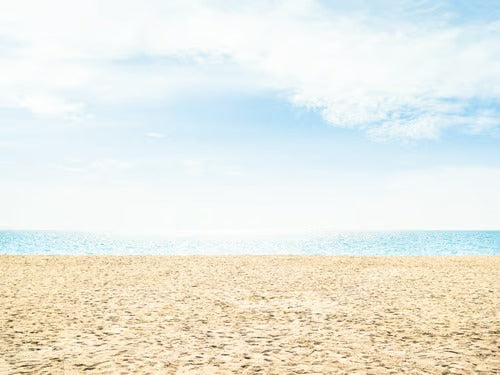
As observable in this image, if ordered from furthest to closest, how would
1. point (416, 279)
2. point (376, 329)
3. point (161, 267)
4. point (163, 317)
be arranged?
1. point (161, 267)
2. point (416, 279)
3. point (163, 317)
4. point (376, 329)

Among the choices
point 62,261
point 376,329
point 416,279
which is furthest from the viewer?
point 62,261

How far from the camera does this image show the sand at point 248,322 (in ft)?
27.4

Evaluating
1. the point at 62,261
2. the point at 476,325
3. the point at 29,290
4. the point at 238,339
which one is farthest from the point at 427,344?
the point at 62,261

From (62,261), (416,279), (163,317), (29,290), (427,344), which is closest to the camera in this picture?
(427,344)

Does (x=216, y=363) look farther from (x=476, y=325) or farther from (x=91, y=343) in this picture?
(x=476, y=325)

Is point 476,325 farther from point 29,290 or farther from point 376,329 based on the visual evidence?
point 29,290

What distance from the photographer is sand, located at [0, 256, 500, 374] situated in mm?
8344

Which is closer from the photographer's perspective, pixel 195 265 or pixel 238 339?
pixel 238 339

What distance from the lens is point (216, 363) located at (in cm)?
834

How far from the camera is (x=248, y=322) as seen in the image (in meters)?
12.1

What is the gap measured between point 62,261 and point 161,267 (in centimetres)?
828

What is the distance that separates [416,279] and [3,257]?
3062cm

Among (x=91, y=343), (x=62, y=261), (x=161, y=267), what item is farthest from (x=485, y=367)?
(x=62, y=261)

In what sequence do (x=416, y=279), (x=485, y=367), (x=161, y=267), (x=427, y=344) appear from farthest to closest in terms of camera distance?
(x=161, y=267) → (x=416, y=279) → (x=427, y=344) → (x=485, y=367)
